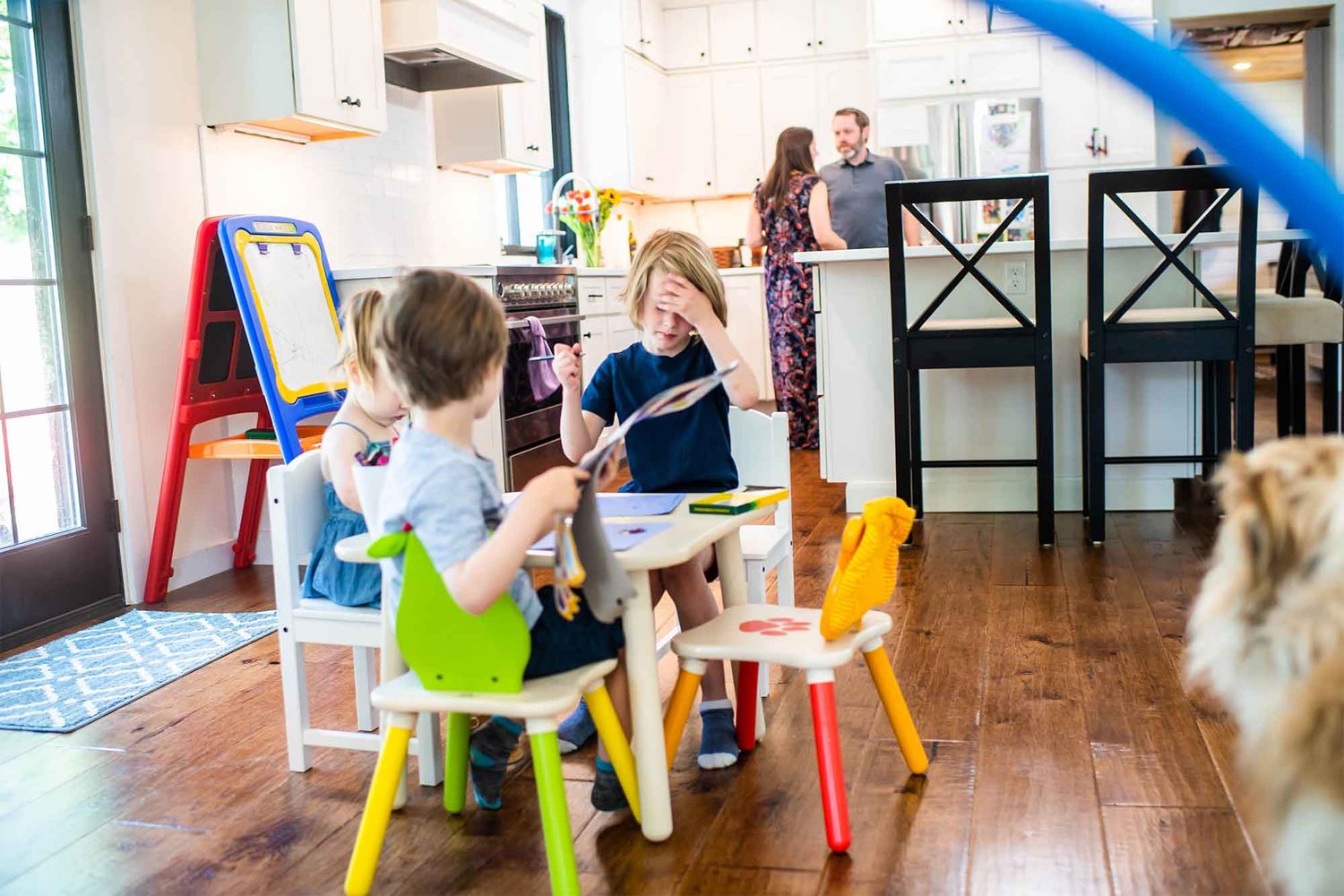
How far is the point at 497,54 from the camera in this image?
16.7 ft

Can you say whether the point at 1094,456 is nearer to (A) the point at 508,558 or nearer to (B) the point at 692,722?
(B) the point at 692,722

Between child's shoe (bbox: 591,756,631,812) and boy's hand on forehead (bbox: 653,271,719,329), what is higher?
boy's hand on forehead (bbox: 653,271,719,329)

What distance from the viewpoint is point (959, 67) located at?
684 cm

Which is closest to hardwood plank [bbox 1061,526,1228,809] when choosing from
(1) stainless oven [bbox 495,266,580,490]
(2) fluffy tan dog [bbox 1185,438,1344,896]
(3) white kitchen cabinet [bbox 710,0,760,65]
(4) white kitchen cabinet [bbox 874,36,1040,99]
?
(2) fluffy tan dog [bbox 1185,438,1344,896]

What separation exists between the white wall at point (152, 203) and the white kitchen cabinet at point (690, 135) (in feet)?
12.3

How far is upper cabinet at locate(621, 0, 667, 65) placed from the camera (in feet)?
23.3

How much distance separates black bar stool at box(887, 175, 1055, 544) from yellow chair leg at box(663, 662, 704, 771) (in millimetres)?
2055

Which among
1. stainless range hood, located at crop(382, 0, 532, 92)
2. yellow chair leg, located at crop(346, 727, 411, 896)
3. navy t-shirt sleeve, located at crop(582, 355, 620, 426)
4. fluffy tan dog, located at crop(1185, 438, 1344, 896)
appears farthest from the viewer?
stainless range hood, located at crop(382, 0, 532, 92)

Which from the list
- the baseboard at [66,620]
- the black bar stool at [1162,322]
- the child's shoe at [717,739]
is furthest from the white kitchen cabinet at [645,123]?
the child's shoe at [717,739]

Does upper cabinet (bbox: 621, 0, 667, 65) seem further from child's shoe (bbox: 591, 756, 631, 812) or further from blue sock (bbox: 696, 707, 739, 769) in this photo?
child's shoe (bbox: 591, 756, 631, 812)

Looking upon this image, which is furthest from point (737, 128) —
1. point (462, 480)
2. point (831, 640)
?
point (462, 480)

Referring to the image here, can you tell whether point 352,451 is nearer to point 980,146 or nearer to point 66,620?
point 66,620

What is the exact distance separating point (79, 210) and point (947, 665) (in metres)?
2.59

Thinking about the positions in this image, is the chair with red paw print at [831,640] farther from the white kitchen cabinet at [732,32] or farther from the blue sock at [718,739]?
the white kitchen cabinet at [732,32]
